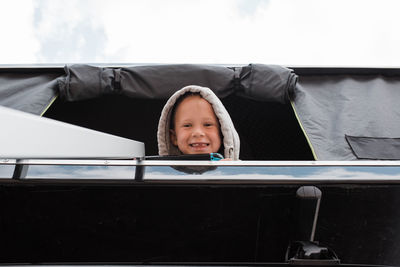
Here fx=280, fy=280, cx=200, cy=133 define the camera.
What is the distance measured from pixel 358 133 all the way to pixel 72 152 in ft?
3.86

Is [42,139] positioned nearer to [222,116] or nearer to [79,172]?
[79,172]

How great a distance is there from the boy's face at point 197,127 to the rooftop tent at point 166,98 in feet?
0.58

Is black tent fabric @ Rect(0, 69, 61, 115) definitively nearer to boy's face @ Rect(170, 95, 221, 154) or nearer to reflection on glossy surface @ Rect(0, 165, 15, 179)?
boy's face @ Rect(170, 95, 221, 154)

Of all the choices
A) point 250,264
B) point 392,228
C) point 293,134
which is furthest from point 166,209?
point 293,134

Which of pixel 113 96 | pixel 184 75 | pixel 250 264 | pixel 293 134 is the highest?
pixel 184 75

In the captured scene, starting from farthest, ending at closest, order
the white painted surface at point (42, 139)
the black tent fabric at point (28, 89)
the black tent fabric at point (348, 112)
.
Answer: the black tent fabric at point (28, 89) → the black tent fabric at point (348, 112) → the white painted surface at point (42, 139)

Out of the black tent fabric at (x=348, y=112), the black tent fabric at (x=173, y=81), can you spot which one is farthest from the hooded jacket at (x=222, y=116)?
the black tent fabric at (x=348, y=112)

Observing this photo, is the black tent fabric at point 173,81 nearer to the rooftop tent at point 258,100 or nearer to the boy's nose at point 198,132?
the rooftop tent at point 258,100

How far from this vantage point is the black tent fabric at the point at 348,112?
1.21 meters

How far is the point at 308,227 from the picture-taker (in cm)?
56

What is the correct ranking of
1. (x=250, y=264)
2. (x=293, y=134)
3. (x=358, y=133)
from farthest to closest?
1. (x=293, y=134)
2. (x=358, y=133)
3. (x=250, y=264)

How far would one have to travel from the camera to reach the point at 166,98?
152 centimetres

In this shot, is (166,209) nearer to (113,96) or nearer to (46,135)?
(46,135)

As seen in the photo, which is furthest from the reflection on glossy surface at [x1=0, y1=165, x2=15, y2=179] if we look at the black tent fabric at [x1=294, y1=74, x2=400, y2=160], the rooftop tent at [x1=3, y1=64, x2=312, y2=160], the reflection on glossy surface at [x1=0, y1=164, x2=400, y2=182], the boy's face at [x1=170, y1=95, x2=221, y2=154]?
the black tent fabric at [x1=294, y1=74, x2=400, y2=160]
